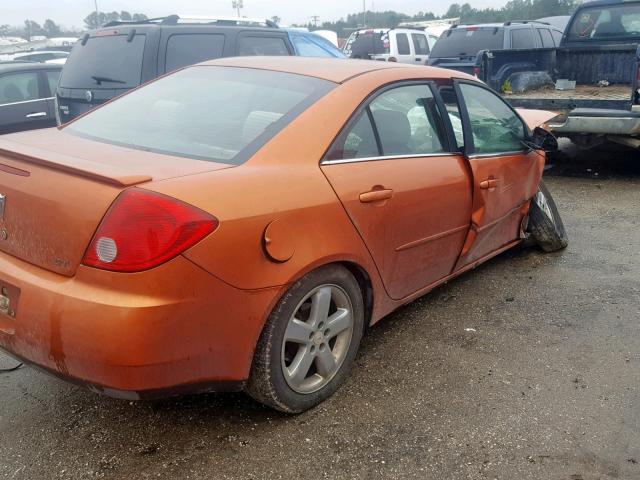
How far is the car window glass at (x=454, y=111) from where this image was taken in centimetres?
362

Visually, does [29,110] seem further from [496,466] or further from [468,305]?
[496,466]

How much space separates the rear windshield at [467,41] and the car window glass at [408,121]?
842 cm

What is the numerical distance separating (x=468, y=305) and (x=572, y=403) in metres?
1.16

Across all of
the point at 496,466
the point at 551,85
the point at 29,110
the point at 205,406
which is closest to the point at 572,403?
the point at 496,466

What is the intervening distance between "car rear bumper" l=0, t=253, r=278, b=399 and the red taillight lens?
0.04 metres

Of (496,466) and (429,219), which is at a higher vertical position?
(429,219)

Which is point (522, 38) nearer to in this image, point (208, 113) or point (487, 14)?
point (208, 113)

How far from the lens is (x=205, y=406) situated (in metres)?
2.81

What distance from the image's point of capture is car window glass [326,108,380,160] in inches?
110

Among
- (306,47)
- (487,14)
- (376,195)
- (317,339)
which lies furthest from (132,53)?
(487,14)

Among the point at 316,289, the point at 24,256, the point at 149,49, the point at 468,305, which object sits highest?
the point at 149,49

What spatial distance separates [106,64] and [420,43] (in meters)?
13.3

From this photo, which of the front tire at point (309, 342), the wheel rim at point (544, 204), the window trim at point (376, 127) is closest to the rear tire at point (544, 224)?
the wheel rim at point (544, 204)

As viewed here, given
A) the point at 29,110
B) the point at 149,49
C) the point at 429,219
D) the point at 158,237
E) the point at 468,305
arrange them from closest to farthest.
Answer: the point at 158,237
the point at 429,219
the point at 468,305
the point at 149,49
the point at 29,110
